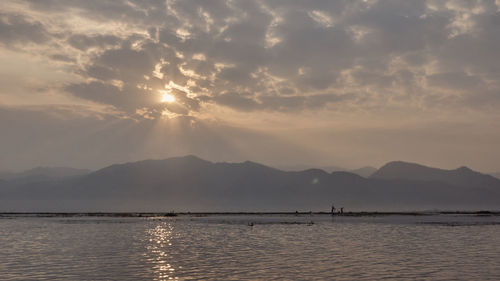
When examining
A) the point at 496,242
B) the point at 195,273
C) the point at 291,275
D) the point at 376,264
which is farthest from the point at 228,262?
the point at 496,242

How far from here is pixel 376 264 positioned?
143 ft

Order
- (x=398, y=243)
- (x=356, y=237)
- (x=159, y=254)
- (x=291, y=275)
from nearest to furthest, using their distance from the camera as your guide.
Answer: (x=291, y=275) → (x=159, y=254) → (x=398, y=243) → (x=356, y=237)

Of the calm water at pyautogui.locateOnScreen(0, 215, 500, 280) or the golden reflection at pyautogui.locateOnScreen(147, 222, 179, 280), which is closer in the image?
the calm water at pyautogui.locateOnScreen(0, 215, 500, 280)

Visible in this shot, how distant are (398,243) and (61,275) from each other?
137 feet

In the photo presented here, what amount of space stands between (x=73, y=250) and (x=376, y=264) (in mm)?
34746

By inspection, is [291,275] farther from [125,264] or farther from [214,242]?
[214,242]

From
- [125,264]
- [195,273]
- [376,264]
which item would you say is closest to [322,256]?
[376,264]

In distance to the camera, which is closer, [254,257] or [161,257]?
[254,257]

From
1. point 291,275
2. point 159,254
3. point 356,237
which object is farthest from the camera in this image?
point 356,237

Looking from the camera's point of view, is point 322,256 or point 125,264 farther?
point 322,256

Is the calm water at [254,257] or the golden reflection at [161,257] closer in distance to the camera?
the calm water at [254,257]

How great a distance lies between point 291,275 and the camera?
38125 mm

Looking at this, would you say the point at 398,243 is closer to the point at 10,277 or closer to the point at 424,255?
the point at 424,255

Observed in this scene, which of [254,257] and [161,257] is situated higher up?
[254,257]
